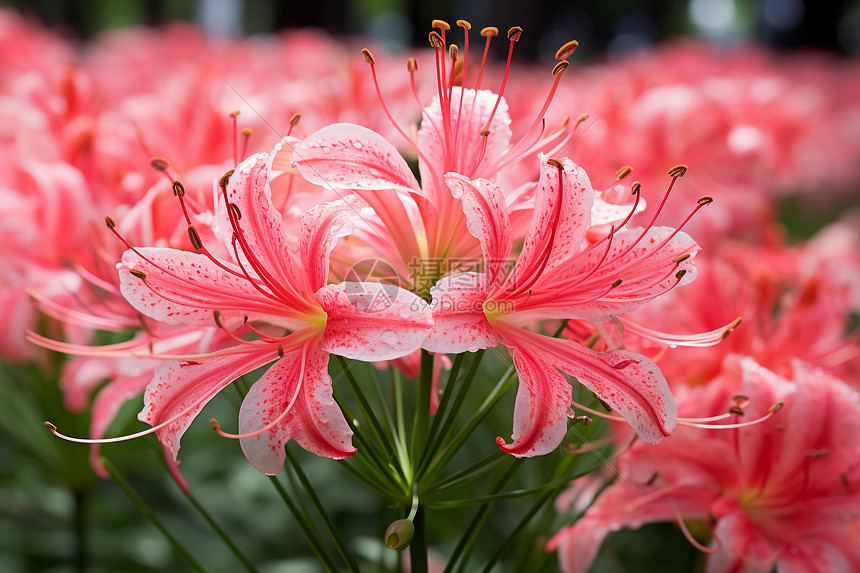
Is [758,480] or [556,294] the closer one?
[556,294]

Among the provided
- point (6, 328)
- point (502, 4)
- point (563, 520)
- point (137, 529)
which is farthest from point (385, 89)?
point (502, 4)

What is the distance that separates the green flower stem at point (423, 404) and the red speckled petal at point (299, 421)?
11 centimetres

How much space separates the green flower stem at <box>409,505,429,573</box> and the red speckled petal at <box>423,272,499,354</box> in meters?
0.26

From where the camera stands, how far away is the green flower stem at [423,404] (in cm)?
78

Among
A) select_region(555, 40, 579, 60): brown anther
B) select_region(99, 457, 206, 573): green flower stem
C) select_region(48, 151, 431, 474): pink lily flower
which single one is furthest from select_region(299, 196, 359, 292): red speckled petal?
select_region(99, 457, 206, 573): green flower stem

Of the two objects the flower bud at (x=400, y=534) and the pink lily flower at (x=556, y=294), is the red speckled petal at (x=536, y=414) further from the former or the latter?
the flower bud at (x=400, y=534)

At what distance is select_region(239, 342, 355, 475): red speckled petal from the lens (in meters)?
0.71

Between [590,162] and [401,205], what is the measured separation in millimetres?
814

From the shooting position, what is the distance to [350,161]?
2.44 ft

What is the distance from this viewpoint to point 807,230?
3.96 metres

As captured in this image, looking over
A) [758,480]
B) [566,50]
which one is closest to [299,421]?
[566,50]

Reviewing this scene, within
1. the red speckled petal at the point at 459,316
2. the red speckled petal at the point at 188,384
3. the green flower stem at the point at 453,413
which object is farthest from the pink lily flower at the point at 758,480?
the red speckled petal at the point at 188,384

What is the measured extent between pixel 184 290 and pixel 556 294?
40cm

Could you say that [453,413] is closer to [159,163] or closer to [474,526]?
[474,526]
